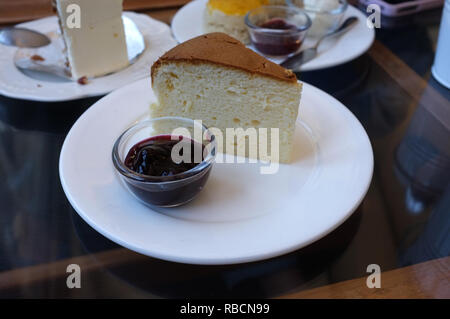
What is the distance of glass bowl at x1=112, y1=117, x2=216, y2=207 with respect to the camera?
1.25 metres

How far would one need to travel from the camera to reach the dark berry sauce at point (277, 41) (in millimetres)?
2141

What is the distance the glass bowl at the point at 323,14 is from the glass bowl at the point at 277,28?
0.09 meters

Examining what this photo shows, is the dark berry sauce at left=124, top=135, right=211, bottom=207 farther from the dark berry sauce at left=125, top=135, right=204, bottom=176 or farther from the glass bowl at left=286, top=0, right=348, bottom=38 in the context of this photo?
the glass bowl at left=286, top=0, right=348, bottom=38

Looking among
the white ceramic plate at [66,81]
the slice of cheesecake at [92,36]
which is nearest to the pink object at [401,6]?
the white ceramic plate at [66,81]

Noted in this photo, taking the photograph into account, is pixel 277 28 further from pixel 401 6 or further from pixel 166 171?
pixel 166 171

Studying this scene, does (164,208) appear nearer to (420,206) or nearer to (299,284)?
(299,284)

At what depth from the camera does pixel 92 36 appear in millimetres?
1955

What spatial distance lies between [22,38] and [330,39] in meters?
1.59

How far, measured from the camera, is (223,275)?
3.97 feet

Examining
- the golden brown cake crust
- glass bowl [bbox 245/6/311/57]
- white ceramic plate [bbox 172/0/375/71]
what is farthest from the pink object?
the golden brown cake crust

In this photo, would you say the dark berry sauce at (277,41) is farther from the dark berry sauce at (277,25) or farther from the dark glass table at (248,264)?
the dark glass table at (248,264)

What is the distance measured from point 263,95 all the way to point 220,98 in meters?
0.16

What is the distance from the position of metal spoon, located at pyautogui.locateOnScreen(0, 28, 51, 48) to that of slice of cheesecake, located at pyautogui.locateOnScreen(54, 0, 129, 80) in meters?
0.31
